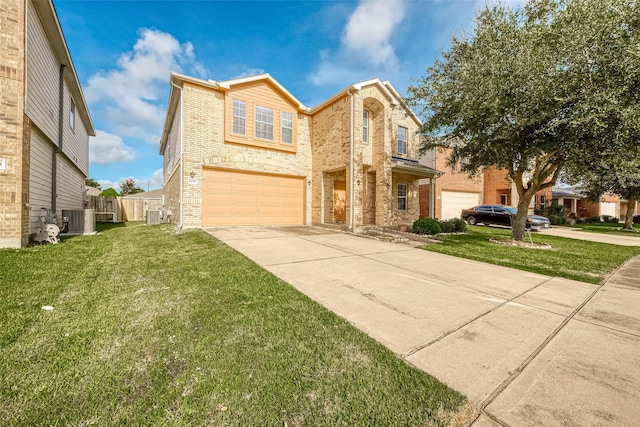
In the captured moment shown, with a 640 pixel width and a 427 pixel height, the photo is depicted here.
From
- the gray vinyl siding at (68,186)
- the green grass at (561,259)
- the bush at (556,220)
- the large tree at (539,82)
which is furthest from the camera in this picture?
the bush at (556,220)

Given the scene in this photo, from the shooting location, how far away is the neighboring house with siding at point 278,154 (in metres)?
10.7

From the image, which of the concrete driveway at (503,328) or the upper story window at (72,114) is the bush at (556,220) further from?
the upper story window at (72,114)

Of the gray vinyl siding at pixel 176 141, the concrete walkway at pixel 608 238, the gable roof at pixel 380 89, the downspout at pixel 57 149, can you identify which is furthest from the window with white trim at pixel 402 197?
the downspout at pixel 57 149

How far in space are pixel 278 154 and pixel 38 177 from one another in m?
8.25

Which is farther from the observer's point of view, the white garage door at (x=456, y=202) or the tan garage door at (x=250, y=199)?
the white garage door at (x=456, y=202)

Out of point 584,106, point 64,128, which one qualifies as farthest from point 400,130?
point 64,128

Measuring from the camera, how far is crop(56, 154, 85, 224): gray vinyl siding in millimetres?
10031

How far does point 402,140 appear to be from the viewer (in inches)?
592

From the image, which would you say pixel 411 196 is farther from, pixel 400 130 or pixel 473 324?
pixel 473 324

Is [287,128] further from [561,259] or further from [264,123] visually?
[561,259]

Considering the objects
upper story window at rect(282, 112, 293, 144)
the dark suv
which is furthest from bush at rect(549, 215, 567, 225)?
upper story window at rect(282, 112, 293, 144)

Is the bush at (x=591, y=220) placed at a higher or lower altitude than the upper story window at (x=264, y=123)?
lower

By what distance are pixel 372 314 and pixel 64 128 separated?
1429cm

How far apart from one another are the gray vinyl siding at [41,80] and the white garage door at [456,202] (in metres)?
21.1
